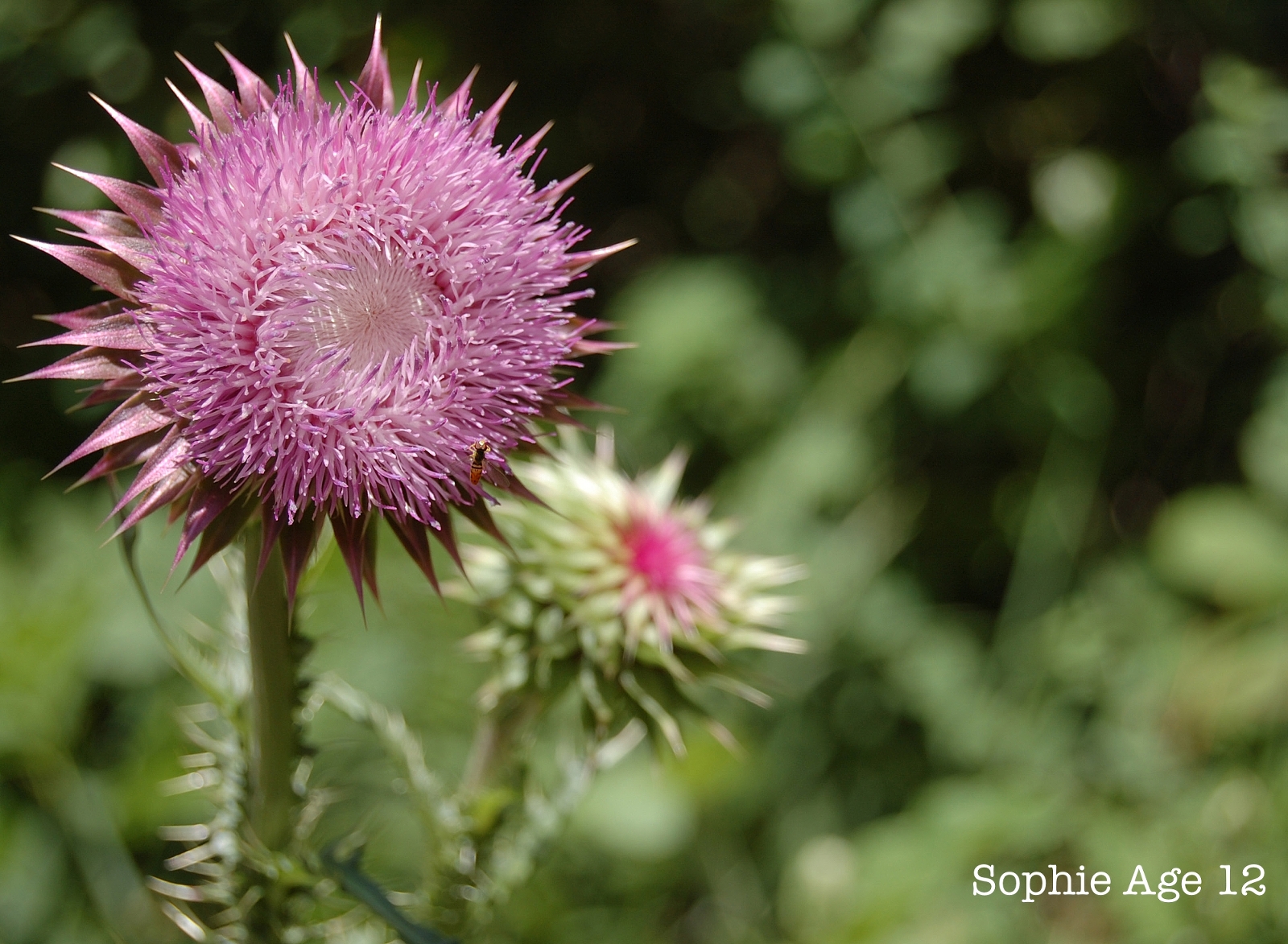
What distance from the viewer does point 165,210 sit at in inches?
61.6

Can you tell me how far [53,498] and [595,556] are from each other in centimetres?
224

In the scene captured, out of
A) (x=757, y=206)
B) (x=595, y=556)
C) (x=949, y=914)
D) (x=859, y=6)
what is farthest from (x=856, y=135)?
(x=949, y=914)

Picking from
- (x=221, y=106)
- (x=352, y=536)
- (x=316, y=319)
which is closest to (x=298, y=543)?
(x=352, y=536)

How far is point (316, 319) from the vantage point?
1.63 metres

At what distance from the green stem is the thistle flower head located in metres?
0.42

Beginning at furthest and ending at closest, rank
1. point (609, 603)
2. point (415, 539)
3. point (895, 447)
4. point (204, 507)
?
point (895, 447) < point (609, 603) < point (415, 539) < point (204, 507)

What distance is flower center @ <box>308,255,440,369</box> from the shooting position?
164 centimetres

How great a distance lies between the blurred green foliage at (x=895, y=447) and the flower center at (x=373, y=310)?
63.4 inches

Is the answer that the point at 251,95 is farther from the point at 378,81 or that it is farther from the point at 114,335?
the point at 114,335

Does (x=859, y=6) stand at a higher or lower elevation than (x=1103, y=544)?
higher

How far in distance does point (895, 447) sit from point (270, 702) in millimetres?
3103

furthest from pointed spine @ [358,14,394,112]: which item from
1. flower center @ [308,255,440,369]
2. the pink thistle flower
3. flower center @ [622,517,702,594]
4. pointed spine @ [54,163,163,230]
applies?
flower center @ [622,517,702,594]

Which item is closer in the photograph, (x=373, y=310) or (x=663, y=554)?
(x=373, y=310)

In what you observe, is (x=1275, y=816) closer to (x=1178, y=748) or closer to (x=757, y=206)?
(x=1178, y=748)
